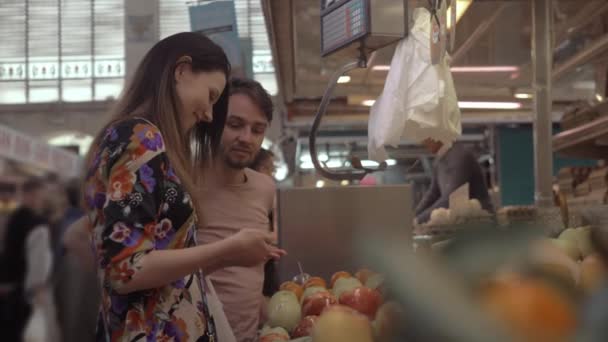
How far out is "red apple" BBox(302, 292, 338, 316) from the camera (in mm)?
1589

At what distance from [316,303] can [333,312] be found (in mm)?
797

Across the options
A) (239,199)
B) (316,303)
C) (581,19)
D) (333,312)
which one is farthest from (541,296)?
(581,19)

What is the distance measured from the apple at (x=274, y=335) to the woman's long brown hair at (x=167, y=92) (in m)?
0.32

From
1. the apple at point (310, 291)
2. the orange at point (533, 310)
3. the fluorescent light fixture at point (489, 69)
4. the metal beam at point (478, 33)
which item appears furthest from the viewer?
the fluorescent light fixture at point (489, 69)

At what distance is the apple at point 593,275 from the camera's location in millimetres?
505

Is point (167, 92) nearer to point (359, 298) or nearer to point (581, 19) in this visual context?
point (359, 298)

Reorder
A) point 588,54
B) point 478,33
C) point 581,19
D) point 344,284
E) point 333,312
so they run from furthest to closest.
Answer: point 478,33, point 581,19, point 588,54, point 344,284, point 333,312

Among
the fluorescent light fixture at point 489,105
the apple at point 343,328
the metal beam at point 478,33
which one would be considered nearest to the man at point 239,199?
the apple at point 343,328

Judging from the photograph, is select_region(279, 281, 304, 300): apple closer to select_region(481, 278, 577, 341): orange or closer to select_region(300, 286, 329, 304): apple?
select_region(300, 286, 329, 304): apple

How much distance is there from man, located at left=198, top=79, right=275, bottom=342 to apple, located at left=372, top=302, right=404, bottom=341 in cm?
107

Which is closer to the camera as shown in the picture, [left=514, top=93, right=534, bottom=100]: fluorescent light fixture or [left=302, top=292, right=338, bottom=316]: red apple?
[left=302, top=292, right=338, bottom=316]: red apple

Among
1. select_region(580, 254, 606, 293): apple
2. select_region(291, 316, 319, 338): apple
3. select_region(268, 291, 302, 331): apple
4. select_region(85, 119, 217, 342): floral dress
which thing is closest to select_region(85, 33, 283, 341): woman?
select_region(85, 119, 217, 342): floral dress

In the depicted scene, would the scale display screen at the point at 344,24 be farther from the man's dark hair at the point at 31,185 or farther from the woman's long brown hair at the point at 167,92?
the man's dark hair at the point at 31,185

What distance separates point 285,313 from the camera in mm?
1634
